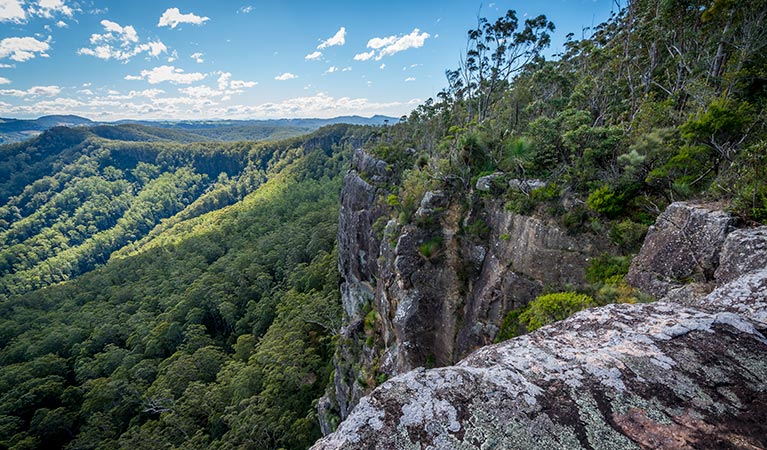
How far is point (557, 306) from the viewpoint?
9898 mm

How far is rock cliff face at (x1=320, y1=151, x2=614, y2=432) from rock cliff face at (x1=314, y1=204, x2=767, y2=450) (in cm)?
780

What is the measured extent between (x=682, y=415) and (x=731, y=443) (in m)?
0.31

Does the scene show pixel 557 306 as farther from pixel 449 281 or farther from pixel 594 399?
pixel 594 399

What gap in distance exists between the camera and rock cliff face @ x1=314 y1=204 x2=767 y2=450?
2.72 m

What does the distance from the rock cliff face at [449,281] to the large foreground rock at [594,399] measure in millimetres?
8480

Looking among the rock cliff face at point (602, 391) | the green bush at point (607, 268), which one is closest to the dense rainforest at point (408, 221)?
the green bush at point (607, 268)

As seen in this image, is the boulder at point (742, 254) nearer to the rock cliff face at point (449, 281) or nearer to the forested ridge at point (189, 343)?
the rock cliff face at point (449, 281)

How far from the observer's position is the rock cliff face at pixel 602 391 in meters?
2.72

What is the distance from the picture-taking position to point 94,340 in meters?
51.9

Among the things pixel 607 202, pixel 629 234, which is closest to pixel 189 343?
pixel 607 202

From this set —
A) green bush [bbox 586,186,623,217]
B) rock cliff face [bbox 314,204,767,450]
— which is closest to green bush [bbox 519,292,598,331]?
green bush [bbox 586,186,623,217]

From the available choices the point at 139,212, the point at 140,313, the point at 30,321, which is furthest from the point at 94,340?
the point at 139,212

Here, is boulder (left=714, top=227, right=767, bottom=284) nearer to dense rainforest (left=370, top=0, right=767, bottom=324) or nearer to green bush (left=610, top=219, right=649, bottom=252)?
dense rainforest (left=370, top=0, right=767, bottom=324)

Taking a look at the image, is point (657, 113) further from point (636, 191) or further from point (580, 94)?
point (580, 94)
